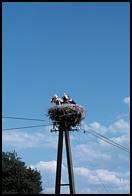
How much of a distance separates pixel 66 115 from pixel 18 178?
21.3 metres

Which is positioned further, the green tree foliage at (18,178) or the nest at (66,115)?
the green tree foliage at (18,178)

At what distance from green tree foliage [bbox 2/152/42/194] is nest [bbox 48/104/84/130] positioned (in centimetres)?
1976

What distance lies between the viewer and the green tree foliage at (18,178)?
49.9 m

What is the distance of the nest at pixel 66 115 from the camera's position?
99.9 feet

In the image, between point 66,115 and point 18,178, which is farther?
point 18,178

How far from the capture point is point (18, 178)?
50.5m

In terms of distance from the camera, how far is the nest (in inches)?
1198

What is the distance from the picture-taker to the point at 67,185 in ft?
98.6

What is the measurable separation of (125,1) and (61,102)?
490 inches

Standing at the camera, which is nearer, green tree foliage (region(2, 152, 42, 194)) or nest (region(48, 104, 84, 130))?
nest (region(48, 104, 84, 130))

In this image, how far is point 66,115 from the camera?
3050 cm

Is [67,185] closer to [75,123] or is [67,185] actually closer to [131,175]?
[75,123]

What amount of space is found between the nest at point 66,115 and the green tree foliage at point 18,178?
64.8 feet

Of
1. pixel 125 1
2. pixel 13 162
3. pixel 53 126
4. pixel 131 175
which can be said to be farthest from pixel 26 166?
pixel 125 1
